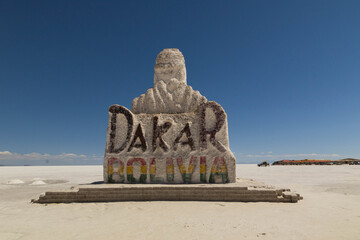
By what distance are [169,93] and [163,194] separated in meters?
4.80

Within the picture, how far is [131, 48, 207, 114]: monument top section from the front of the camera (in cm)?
1111

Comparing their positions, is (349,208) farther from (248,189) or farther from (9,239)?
(9,239)

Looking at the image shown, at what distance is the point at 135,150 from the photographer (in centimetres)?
1023

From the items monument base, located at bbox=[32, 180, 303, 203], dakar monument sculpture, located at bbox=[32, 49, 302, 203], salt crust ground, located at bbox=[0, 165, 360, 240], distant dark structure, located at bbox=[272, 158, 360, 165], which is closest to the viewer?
salt crust ground, located at bbox=[0, 165, 360, 240]

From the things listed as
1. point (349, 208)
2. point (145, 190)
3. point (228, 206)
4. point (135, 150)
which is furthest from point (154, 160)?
point (349, 208)

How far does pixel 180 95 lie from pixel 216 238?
727cm

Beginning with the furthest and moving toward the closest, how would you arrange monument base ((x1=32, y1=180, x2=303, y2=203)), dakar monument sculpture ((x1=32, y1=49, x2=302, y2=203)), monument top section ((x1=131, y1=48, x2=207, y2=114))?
monument top section ((x1=131, y1=48, x2=207, y2=114))
dakar monument sculpture ((x1=32, y1=49, x2=302, y2=203))
monument base ((x1=32, y1=180, x2=303, y2=203))

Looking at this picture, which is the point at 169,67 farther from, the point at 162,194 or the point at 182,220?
the point at 182,220

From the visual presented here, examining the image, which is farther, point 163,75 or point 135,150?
point 163,75

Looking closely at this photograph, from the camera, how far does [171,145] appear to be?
33.6 feet

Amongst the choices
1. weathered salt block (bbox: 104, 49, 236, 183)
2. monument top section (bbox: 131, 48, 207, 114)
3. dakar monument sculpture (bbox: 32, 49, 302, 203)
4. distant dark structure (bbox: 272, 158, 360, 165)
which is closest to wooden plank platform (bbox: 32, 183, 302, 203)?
dakar monument sculpture (bbox: 32, 49, 302, 203)

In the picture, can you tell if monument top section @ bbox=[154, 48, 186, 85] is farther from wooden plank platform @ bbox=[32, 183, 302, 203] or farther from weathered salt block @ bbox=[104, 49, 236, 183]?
wooden plank platform @ bbox=[32, 183, 302, 203]

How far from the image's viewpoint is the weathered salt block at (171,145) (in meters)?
9.84

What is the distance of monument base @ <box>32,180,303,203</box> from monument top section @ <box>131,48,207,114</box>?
151 inches
